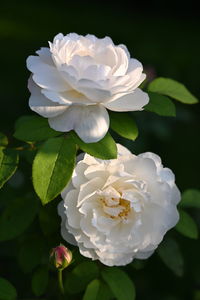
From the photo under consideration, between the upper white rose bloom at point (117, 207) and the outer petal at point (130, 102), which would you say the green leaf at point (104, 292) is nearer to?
the upper white rose bloom at point (117, 207)

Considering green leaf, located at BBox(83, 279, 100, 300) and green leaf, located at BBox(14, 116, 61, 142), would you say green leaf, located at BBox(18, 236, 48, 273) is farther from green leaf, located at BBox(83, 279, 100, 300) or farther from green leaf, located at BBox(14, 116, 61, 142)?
green leaf, located at BBox(14, 116, 61, 142)

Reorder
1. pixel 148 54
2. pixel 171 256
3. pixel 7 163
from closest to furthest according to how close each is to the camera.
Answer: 1. pixel 7 163
2. pixel 171 256
3. pixel 148 54

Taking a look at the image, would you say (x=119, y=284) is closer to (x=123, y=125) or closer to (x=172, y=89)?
(x=123, y=125)

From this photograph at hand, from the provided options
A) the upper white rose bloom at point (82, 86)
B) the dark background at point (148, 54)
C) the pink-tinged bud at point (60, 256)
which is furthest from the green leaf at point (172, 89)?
the dark background at point (148, 54)

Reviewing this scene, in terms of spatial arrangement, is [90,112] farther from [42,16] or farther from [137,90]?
[42,16]

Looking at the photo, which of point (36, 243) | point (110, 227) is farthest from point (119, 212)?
point (36, 243)

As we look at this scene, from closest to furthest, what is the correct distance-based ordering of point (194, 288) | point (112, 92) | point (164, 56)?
point (112, 92) < point (194, 288) < point (164, 56)

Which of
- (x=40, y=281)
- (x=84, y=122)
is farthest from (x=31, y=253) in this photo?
(x=84, y=122)
